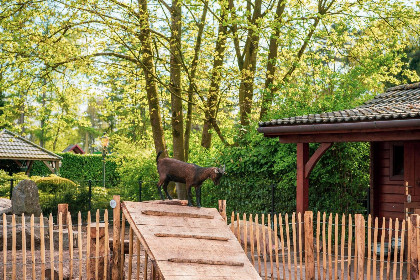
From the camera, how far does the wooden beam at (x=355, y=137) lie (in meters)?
11.5

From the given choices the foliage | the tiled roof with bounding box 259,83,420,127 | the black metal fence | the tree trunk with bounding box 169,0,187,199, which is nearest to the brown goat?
the tiled roof with bounding box 259,83,420,127

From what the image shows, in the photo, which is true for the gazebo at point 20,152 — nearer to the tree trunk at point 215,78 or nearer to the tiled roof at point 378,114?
the tree trunk at point 215,78

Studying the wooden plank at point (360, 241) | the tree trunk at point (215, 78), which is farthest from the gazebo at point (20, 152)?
the wooden plank at point (360, 241)

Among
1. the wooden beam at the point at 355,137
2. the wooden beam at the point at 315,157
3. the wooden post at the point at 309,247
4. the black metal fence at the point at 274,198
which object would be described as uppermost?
the wooden beam at the point at 355,137

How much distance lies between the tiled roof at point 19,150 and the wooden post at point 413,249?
76.3ft

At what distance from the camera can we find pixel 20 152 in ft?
96.9

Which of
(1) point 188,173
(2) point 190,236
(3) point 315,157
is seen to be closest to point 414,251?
(2) point 190,236

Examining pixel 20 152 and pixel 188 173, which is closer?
pixel 188 173

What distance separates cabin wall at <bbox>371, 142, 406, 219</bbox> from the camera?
13938 mm

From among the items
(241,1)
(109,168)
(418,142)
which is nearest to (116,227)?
(418,142)

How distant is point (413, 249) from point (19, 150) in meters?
24.4

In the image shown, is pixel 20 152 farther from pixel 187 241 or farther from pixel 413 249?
pixel 413 249

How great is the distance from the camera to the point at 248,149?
16.6 m

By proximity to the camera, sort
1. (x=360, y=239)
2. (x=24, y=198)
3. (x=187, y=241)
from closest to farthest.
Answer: (x=187, y=241)
(x=360, y=239)
(x=24, y=198)
